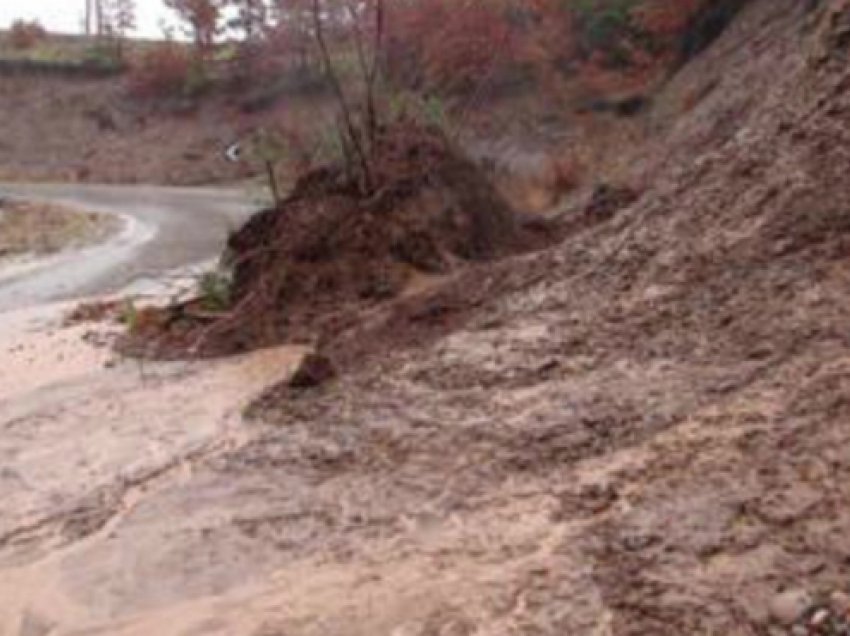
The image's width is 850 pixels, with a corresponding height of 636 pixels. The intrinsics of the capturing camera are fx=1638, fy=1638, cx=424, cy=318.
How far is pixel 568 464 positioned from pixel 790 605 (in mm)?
2260

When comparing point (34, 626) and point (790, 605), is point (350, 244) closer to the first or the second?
point (34, 626)

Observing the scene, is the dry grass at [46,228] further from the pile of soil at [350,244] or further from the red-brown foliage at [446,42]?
the pile of soil at [350,244]

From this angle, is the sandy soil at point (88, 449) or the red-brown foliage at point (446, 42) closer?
the sandy soil at point (88, 449)

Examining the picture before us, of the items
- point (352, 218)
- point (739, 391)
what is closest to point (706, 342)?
point (739, 391)

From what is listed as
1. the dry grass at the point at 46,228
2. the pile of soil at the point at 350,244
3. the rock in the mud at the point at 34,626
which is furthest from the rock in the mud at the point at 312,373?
the dry grass at the point at 46,228

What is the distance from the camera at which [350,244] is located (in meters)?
16.1

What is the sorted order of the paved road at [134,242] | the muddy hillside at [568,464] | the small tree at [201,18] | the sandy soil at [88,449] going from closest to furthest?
the muddy hillside at [568,464] < the sandy soil at [88,449] < the paved road at [134,242] < the small tree at [201,18]

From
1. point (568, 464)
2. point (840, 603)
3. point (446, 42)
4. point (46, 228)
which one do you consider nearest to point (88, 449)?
point (568, 464)

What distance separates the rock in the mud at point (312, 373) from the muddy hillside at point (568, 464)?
0.17 meters

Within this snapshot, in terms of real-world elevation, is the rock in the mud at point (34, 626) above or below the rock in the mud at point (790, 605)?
Answer: below

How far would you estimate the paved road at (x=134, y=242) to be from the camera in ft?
75.4

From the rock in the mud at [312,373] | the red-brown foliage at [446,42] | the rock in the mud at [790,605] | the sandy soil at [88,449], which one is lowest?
the sandy soil at [88,449]

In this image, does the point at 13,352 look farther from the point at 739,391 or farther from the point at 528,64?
the point at 528,64

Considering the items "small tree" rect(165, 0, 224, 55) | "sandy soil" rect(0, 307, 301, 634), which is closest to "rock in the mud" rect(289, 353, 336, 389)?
"sandy soil" rect(0, 307, 301, 634)
